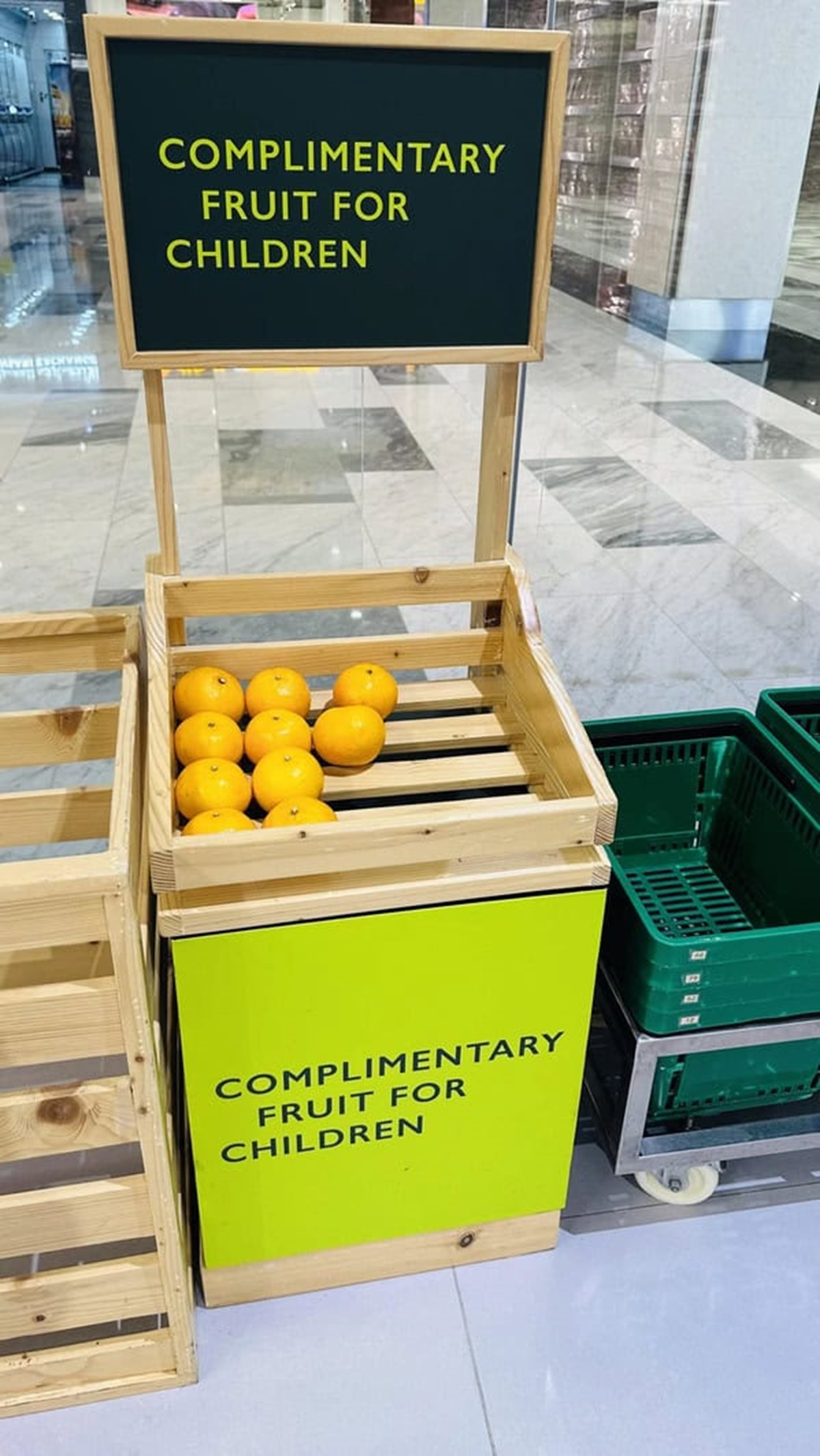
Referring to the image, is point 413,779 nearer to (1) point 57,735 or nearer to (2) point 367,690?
(2) point 367,690

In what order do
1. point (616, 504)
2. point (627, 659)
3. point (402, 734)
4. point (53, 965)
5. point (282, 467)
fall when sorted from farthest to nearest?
point (282, 467) → point (616, 504) → point (627, 659) → point (402, 734) → point (53, 965)

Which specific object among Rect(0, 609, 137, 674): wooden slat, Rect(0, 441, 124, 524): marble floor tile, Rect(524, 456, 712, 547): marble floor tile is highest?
Rect(0, 609, 137, 674): wooden slat

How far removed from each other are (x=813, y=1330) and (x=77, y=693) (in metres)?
2.61

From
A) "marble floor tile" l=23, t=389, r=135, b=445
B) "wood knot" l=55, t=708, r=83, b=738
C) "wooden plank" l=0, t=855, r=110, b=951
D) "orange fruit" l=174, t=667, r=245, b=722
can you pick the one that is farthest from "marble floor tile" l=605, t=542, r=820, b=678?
"marble floor tile" l=23, t=389, r=135, b=445

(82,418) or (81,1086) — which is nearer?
(81,1086)

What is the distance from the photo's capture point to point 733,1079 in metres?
1.95

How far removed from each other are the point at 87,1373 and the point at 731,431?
6071mm

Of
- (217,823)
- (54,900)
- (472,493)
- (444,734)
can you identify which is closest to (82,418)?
(472,493)

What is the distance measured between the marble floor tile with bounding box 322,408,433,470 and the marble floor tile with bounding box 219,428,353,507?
0.25ft

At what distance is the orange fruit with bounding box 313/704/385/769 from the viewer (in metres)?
1.76

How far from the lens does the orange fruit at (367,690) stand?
1.85m

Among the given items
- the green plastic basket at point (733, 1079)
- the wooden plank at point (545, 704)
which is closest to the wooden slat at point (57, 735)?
the wooden plank at point (545, 704)

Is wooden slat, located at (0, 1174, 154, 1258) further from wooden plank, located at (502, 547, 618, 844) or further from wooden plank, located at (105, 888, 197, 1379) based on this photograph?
wooden plank, located at (502, 547, 618, 844)

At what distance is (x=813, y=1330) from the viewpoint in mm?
1815
